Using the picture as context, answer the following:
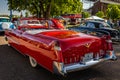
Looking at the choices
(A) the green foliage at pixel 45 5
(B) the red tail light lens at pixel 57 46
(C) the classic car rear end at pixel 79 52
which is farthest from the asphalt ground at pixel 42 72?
(A) the green foliage at pixel 45 5

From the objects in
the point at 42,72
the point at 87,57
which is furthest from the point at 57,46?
the point at 42,72

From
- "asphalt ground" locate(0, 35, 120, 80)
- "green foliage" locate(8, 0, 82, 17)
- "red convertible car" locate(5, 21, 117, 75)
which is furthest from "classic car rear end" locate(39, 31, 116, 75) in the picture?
"green foliage" locate(8, 0, 82, 17)

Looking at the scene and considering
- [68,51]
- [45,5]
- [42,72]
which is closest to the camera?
[68,51]

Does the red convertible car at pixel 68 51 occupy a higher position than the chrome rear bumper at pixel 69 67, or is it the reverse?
the red convertible car at pixel 68 51

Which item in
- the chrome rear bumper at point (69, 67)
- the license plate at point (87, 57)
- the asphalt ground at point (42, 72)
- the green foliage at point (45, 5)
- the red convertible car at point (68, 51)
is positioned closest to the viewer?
the chrome rear bumper at point (69, 67)

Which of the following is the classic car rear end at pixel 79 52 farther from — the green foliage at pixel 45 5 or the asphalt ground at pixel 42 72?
the green foliage at pixel 45 5

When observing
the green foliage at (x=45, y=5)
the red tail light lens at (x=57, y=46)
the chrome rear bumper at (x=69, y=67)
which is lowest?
the chrome rear bumper at (x=69, y=67)

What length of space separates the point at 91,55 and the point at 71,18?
49.3 m

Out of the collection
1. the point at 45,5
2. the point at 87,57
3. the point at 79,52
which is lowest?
the point at 87,57

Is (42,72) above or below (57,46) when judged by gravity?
below

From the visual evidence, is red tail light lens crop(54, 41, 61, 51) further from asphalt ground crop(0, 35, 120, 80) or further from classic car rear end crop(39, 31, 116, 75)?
asphalt ground crop(0, 35, 120, 80)

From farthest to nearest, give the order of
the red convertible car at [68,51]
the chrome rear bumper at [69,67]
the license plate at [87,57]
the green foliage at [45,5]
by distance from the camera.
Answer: the green foliage at [45,5] < the license plate at [87,57] < the red convertible car at [68,51] < the chrome rear bumper at [69,67]

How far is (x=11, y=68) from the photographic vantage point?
6305 millimetres

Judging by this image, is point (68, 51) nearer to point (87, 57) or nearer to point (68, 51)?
point (68, 51)
